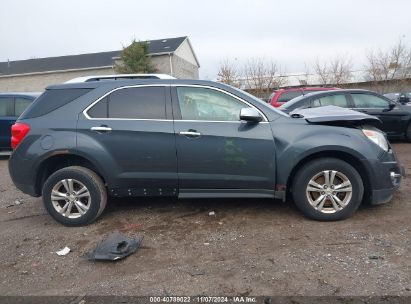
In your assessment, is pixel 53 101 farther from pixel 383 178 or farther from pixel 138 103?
pixel 383 178

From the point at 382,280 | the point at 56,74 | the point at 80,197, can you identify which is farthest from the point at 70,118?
the point at 56,74

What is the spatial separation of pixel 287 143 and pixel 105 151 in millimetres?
2110

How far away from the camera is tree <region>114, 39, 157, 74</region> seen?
29.2m

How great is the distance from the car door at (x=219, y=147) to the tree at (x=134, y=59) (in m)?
26.0

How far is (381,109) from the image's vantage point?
8.81 m

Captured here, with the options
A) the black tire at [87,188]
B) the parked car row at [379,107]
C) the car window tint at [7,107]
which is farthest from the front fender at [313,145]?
the car window tint at [7,107]

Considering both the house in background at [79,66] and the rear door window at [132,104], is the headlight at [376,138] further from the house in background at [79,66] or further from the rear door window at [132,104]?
the house in background at [79,66]

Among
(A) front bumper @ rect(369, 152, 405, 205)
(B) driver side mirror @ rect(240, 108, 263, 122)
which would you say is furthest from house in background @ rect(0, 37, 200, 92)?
(A) front bumper @ rect(369, 152, 405, 205)

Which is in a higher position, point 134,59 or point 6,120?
point 134,59

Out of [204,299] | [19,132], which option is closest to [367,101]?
[204,299]

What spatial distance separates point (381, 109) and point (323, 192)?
227 inches

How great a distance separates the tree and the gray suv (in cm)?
2570

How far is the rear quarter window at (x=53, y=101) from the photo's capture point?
4410mm

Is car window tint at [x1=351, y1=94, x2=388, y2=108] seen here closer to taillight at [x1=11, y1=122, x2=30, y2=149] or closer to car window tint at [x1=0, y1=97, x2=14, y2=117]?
taillight at [x1=11, y1=122, x2=30, y2=149]
